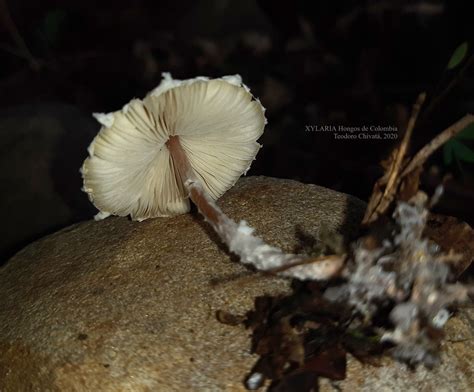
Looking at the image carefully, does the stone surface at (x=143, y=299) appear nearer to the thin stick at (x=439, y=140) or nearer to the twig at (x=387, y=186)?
the twig at (x=387, y=186)

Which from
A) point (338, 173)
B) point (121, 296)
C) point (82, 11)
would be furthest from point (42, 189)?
point (82, 11)

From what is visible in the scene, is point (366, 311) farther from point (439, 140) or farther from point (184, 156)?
point (184, 156)

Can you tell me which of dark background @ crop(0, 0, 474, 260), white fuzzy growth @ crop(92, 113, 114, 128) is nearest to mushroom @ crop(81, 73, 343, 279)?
white fuzzy growth @ crop(92, 113, 114, 128)

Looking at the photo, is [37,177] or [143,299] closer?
[143,299]

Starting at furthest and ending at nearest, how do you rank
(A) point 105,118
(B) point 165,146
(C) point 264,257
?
(B) point 165,146 → (C) point 264,257 → (A) point 105,118

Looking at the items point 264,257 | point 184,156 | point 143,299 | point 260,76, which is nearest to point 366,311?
point 264,257

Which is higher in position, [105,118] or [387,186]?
[105,118]

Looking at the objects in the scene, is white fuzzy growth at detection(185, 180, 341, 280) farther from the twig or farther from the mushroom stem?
the twig
